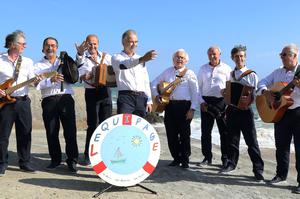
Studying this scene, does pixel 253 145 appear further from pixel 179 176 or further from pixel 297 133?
pixel 179 176

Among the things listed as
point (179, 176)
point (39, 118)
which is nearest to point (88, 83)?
point (179, 176)

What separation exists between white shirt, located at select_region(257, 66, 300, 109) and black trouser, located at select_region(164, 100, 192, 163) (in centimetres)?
142

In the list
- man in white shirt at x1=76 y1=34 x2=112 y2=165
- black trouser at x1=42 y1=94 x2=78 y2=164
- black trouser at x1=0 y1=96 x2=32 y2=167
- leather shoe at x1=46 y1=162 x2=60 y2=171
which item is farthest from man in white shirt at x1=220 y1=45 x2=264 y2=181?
black trouser at x1=0 y1=96 x2=32 y2=167

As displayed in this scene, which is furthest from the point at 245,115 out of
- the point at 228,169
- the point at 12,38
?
the point at 12,38

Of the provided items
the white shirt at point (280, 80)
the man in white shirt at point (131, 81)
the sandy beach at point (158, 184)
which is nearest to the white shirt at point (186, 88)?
the man in white shirt at point (131, 81)

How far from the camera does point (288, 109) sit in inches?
242

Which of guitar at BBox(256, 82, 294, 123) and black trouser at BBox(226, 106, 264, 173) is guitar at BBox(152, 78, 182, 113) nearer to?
black trouser at BBox(226, 106, 264, 173)

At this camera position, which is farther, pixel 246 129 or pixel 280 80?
pixel 246 129

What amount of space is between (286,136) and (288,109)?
0.46 m

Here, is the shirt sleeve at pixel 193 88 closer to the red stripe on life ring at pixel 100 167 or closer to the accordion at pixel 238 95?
the accordion at pixel 238 95

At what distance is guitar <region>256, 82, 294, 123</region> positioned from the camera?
5.99 metres

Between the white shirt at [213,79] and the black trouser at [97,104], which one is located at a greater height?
the white shirt at [213,79]

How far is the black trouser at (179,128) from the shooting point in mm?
7242

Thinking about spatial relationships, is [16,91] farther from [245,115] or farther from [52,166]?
[245,115]
